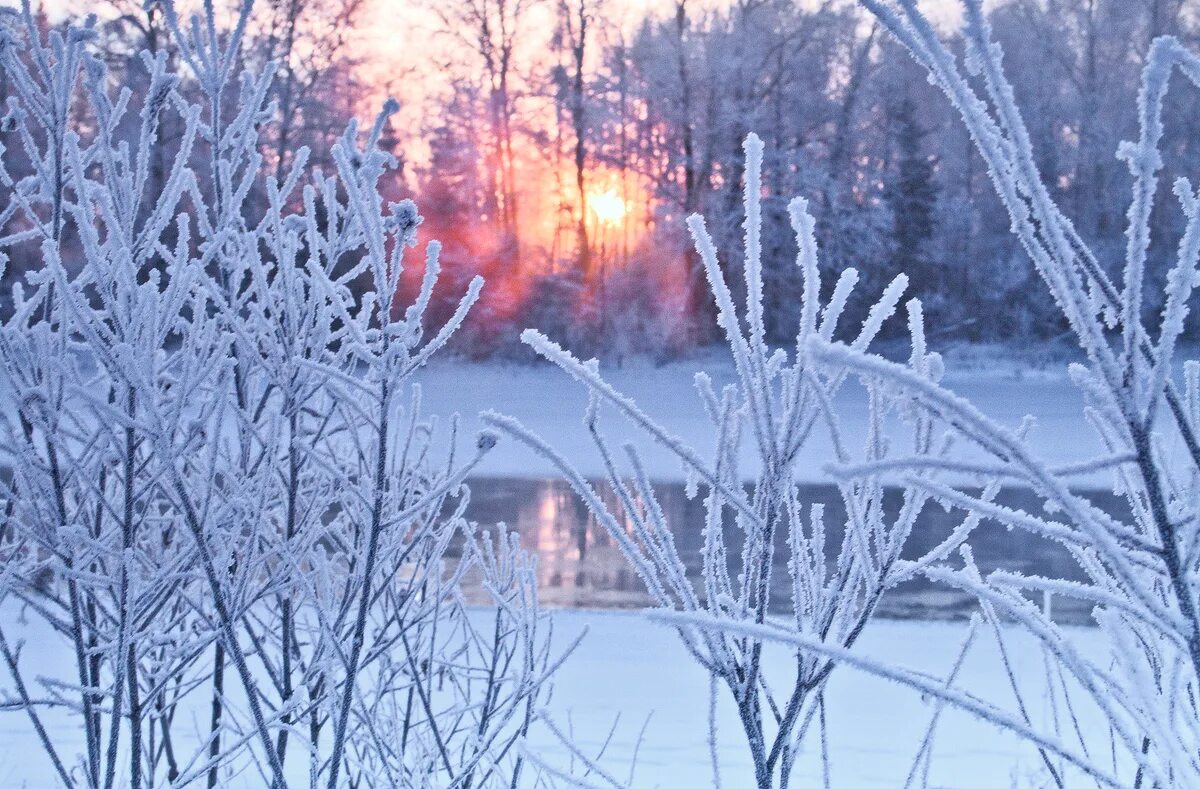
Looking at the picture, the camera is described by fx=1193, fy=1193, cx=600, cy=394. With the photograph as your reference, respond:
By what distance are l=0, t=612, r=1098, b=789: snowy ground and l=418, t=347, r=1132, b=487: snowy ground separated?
8.18m

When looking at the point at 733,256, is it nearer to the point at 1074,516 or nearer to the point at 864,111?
the point at 864,111

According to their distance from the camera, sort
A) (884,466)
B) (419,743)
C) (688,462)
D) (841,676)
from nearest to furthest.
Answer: (884,466)
(688,462)
(419,743)
(841,676)

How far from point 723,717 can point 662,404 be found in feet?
55.1

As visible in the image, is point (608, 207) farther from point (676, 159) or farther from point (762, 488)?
point (762, 488)

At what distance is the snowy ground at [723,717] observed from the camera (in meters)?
5.53

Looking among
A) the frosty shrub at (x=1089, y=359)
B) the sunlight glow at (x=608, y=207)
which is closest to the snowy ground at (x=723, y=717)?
the frosty shrub at (x=1089, y=359)

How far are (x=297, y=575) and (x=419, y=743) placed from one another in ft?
3.09

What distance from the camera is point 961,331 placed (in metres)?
30.0

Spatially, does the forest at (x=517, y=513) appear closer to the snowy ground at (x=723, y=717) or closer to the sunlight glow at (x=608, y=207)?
the snowy ground at (x=723, y=717)

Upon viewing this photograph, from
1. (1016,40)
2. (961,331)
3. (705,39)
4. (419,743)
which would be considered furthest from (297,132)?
(419,743)

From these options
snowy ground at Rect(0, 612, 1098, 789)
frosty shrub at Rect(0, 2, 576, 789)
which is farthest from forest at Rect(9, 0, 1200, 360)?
frosty shrub at Rect(0, 2, 576, 789)

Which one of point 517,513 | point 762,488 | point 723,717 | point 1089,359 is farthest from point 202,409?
point 517,513

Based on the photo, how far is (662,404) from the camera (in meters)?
23.2

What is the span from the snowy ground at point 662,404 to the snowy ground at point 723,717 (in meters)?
8.18
